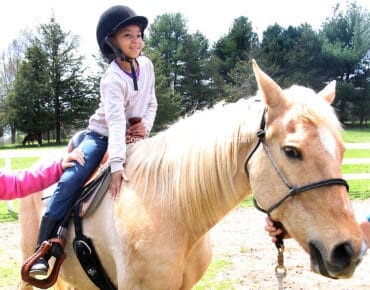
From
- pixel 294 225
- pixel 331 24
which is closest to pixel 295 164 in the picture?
pixel 294 225

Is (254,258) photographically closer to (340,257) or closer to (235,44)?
(340,257)

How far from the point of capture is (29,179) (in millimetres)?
2703

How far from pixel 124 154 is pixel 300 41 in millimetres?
54442

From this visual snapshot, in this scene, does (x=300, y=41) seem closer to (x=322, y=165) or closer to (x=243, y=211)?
(x=243, y=211)

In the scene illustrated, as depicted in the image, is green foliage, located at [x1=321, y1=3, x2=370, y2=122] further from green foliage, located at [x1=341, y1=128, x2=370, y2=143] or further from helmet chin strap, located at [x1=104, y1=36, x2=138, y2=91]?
helmet chin strap, located at [x1=104, y1=36, x2=138, y2=91]

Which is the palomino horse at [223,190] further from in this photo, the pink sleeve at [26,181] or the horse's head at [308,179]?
the pink sleeve at [26,181]

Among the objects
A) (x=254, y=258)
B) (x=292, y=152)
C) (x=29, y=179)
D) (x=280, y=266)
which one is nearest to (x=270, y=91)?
(x=292, y=152)

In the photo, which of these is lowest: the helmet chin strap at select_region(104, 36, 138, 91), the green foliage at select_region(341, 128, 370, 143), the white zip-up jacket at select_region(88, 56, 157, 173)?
the green foliage at select_region(341, 128, 370, 143)

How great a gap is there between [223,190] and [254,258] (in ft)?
11.9

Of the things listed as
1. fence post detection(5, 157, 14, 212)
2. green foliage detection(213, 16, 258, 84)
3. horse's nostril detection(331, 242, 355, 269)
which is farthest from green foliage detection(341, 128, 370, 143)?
green foliage detection(213, 16, 258, 84)

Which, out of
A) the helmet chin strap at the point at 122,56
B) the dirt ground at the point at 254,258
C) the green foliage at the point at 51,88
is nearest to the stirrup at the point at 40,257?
the helmet chin strap at the point at 122,56

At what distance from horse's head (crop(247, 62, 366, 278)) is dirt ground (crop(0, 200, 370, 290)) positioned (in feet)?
6.66

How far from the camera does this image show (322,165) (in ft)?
5.89

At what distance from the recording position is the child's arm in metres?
2.66
